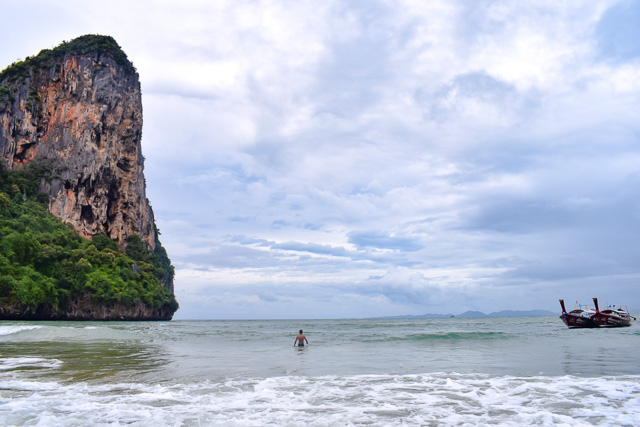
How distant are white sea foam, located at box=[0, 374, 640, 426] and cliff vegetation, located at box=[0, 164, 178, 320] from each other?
51.2 metres

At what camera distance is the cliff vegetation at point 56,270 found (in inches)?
2031

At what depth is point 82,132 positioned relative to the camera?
267 ft

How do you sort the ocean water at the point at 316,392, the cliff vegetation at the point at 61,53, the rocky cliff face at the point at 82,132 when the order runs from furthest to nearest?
the cliff vegetation at the point at 61,53, the rocky cliff face at the point at 82,132, the ocean water at the point at 316,392

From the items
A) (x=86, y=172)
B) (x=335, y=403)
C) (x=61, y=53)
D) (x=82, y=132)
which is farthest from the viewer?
(x=61, y=53)

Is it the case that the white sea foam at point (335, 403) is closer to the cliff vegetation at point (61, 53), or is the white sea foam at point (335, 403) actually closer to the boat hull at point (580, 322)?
the boat hull at point (580, 322)

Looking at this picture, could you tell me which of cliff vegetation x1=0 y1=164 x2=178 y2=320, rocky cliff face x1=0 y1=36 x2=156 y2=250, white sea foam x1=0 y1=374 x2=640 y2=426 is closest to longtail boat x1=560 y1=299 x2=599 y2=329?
white sea foam x1=0 y1=374 x2=640 y2=426

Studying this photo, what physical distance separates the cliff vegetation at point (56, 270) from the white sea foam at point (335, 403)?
51173mm

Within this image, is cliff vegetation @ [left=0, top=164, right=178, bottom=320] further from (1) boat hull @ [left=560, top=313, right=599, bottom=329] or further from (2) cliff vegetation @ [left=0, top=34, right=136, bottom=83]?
(1) boat hull @ [left=560, top=313, right=599, bottom=329]

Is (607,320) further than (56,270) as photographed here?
No

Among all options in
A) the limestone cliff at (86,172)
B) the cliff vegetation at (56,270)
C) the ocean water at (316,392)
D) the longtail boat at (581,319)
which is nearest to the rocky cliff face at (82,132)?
the limestone cliff at (86,172)

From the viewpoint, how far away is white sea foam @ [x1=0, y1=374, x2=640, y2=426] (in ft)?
24.2

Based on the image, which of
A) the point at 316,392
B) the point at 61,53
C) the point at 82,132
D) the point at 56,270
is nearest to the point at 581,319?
the point at 316,392

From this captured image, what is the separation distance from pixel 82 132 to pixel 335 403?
295 ft

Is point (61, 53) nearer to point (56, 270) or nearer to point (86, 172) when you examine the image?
point (86, 172)
